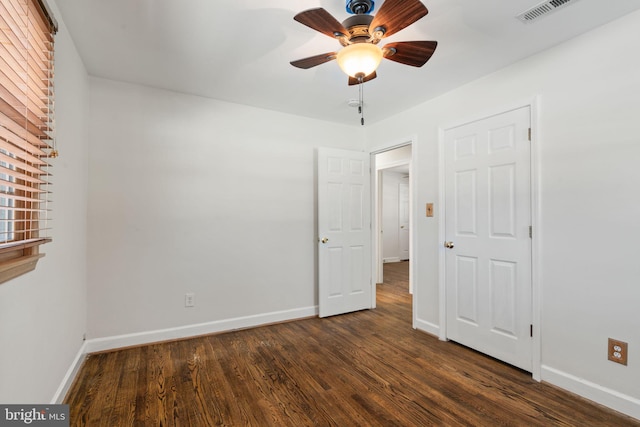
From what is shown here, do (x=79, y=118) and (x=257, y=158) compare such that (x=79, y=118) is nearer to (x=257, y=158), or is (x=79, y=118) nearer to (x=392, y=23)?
(x=257, y=158)

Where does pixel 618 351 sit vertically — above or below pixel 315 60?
below

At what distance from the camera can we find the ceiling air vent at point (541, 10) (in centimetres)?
176

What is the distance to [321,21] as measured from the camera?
5.05 feet

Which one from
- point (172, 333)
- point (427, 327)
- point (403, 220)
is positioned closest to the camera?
point (172, 333)

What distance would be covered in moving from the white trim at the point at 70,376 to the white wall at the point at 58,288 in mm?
38

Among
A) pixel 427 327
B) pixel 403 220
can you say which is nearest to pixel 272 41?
pixel 427 327

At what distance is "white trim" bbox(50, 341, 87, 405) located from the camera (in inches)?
74.1

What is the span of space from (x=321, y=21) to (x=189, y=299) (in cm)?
276

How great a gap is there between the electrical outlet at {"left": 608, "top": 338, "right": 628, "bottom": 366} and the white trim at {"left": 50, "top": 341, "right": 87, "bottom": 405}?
3494 millimetres

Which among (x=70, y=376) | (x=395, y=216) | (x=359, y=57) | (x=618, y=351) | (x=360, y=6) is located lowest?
(x=70, y=376)

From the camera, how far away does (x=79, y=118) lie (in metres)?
2.39

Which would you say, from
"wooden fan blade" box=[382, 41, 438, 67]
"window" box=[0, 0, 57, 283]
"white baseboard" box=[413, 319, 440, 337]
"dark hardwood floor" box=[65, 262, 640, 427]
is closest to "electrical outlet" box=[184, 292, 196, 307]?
"dark hardwood floor" box=[65, 262, 640, 427]

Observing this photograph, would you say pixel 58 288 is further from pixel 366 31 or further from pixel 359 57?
pixel 366 31

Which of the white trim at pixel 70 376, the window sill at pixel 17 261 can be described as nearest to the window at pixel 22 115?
the window sill at pixel 17 261
